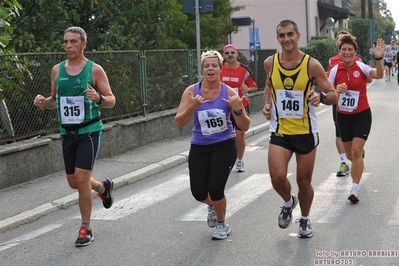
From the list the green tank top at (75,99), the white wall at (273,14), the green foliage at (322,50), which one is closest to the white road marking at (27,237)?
the green tank top at (75,99)

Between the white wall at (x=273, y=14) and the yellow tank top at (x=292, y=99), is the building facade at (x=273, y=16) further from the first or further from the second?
the yellow tank top at (x=292, y=99)

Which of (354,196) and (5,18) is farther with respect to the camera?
(5,18)

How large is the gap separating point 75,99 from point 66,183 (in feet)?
11.7

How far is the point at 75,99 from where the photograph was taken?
23.9ft

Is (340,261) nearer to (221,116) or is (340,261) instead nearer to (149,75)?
(221,116)

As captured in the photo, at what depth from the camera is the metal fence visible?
36.2 ft

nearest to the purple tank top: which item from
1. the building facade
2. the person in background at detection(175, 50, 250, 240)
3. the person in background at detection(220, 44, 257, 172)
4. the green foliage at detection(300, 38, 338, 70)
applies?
the person in background at detection(175, 50, 250, 240)

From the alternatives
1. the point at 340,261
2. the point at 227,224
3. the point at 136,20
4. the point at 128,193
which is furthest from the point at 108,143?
the point at 340,261

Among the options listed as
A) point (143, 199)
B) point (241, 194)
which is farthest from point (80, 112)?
point (241, 194)

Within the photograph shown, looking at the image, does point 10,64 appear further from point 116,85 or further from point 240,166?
point 116,85

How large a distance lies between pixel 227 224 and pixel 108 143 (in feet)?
20.0

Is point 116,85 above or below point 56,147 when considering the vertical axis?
above

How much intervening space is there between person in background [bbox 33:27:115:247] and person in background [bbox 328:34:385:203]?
311 centimetres

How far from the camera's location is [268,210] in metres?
8.52
